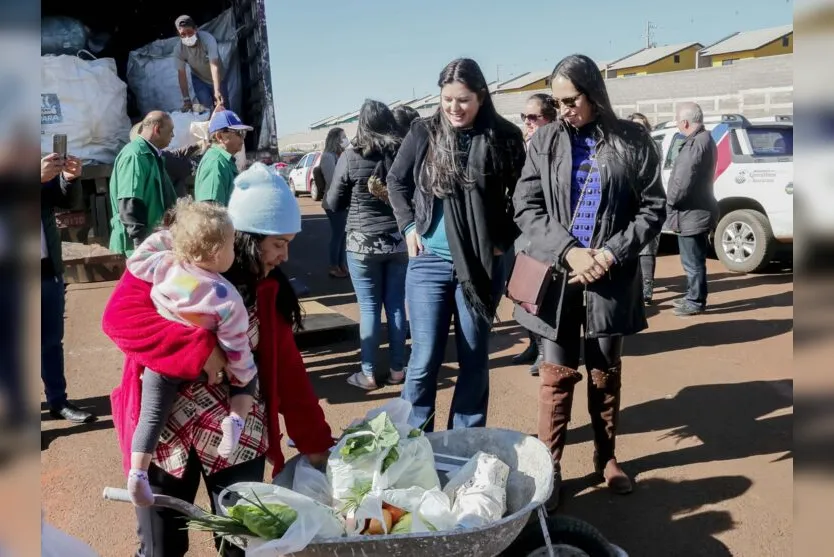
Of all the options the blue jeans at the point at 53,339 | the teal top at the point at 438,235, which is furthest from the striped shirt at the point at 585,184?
the blue jeans at the point at 53,339

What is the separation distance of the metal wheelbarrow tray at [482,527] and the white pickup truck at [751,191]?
669 centimetres

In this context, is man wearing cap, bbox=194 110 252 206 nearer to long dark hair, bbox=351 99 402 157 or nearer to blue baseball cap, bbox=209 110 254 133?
blue baseball cap, bbox=209 110 254 133

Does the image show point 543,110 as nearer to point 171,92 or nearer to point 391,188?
point 391,188

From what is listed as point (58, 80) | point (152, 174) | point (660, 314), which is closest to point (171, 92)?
point (58, 80)

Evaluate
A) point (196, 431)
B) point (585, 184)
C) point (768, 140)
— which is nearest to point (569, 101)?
point (585, 184)

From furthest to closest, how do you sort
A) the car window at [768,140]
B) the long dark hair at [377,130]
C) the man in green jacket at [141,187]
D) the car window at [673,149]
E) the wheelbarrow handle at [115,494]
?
the car window at [673,149]
the car window at [768,140]
the long dark hair at [377,130]
the man in green jacket at [141,187]
the wheelbarrow handle at [115,494]

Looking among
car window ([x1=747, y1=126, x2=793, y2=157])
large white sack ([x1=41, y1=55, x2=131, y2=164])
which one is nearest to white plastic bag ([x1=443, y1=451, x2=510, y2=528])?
large white sack ([x1=41, y1=55, x2=131, y2=164])

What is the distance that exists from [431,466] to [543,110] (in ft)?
12.7

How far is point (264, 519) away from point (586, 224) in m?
2.10

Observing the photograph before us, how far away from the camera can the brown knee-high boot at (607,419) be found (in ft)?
11.3

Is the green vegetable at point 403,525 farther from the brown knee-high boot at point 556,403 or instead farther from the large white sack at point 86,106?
the large white sack at point 86,106

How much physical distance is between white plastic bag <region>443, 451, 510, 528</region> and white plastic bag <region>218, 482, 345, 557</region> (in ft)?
1.24

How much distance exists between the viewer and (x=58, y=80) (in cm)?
686

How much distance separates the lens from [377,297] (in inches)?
197
